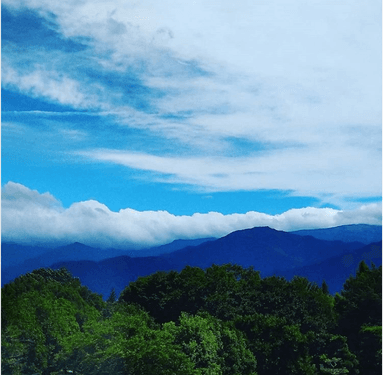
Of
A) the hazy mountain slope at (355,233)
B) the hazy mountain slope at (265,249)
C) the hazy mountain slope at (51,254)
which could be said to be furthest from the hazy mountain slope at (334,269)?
the hazy mountain slope at (51,254)

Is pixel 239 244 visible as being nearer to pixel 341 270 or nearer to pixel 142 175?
pixel 341 270

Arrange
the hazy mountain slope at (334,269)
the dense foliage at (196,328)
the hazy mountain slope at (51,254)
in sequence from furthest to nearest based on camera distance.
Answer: the hazy mountain slope at (334,269) < the hazy mountain slope at (51,254) < the dense foliage at (196,328)

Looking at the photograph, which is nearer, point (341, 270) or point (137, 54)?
point (137, 54)

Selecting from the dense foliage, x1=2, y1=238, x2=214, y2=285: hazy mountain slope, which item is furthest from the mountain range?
the dense foliage

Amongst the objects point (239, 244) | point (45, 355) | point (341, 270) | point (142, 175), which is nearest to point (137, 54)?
point (142, 175)

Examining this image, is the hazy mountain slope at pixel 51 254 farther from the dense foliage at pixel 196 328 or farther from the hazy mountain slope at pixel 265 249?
the dense foliage at pixel 196 328

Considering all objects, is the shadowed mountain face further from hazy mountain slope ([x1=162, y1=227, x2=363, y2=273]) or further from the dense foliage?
the dense foliage

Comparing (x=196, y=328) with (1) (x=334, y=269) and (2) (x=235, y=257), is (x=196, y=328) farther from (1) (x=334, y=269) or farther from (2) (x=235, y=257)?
(1) (x=334, y=269)
